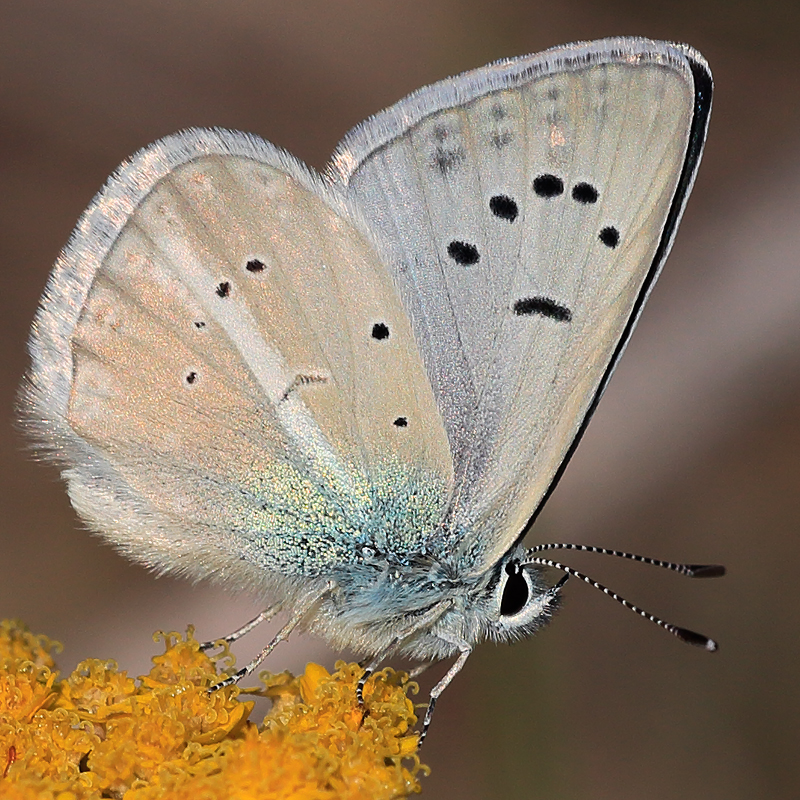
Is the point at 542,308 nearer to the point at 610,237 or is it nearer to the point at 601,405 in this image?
the point at 610,237

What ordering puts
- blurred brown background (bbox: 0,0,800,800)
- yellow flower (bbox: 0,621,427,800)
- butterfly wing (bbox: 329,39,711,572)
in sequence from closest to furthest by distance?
yellow flower (bbox: 0,621,427,800) < butterfly wing (bbox: 329,39,711,572) < blurred brown background (bbox: 0,0,800,800)

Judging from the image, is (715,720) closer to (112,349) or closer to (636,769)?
(636,769)

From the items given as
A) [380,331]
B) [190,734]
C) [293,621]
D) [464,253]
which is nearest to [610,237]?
[464,253]

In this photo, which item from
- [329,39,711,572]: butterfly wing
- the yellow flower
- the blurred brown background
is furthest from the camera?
the blurred brown background

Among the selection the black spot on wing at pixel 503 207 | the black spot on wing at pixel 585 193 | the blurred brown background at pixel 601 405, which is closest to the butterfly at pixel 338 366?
the black spot on wing at pixel 503 207

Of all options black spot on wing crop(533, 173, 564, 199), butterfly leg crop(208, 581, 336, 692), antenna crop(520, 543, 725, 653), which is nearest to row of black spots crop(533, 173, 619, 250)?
black spot on wing crop(533, 173, 564, 199)

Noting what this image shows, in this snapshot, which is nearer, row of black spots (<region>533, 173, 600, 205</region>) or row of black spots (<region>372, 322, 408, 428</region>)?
row of black spots (<region>533, 173, 600, 205</region>)

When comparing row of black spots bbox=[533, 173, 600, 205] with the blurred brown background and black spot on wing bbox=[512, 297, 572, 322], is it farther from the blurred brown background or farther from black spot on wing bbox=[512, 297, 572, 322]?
the blurred brown background

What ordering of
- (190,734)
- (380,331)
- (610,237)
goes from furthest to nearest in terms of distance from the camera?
(380,331) < (610,237) < (190,734)
